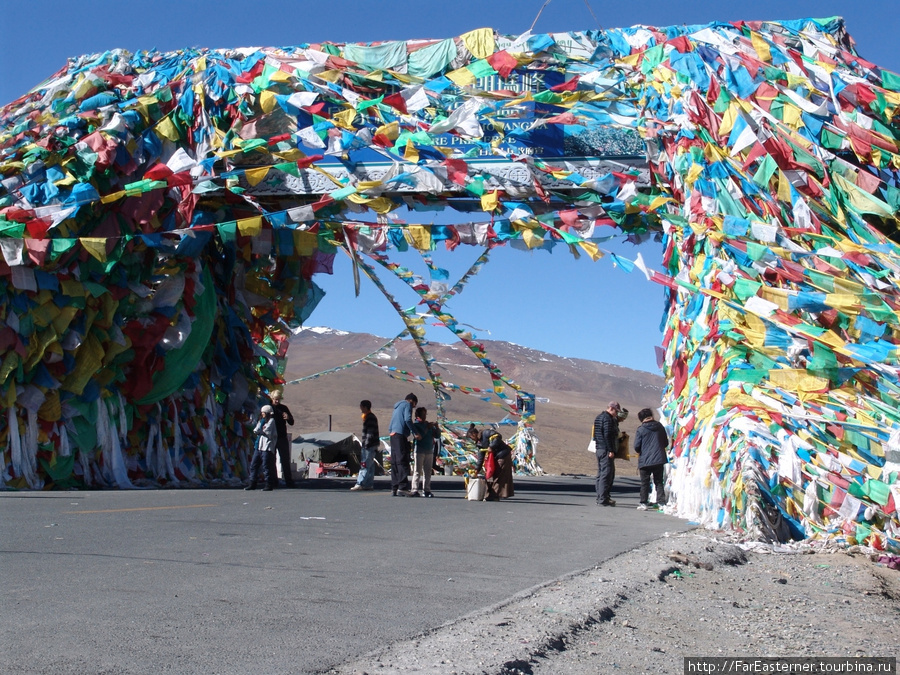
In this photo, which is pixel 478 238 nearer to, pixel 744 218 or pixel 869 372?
pixel 744 218

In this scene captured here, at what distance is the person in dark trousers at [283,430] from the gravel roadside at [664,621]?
9048 millimetres

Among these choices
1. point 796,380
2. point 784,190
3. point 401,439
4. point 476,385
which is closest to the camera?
point 796,380

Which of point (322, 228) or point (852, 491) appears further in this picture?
point (322, 228)

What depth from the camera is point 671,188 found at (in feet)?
41.2

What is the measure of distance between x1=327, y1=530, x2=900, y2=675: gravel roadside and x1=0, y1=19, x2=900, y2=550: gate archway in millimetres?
2692

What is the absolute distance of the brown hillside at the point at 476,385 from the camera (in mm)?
53781

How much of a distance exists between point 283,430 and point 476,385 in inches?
3231

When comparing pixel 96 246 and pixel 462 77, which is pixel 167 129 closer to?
pixel 96 246

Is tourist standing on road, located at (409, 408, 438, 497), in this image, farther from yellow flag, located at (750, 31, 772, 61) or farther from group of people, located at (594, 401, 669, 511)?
yellow flag, located at (750, 31, 772, 61)

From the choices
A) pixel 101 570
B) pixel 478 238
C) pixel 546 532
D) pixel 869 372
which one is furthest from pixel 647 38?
pixel 101 570

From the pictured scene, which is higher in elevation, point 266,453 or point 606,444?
point 606,444

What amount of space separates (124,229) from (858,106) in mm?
10242

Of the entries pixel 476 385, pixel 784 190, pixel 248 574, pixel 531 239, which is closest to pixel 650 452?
pixel 531 239

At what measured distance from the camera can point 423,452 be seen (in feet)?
46.0
